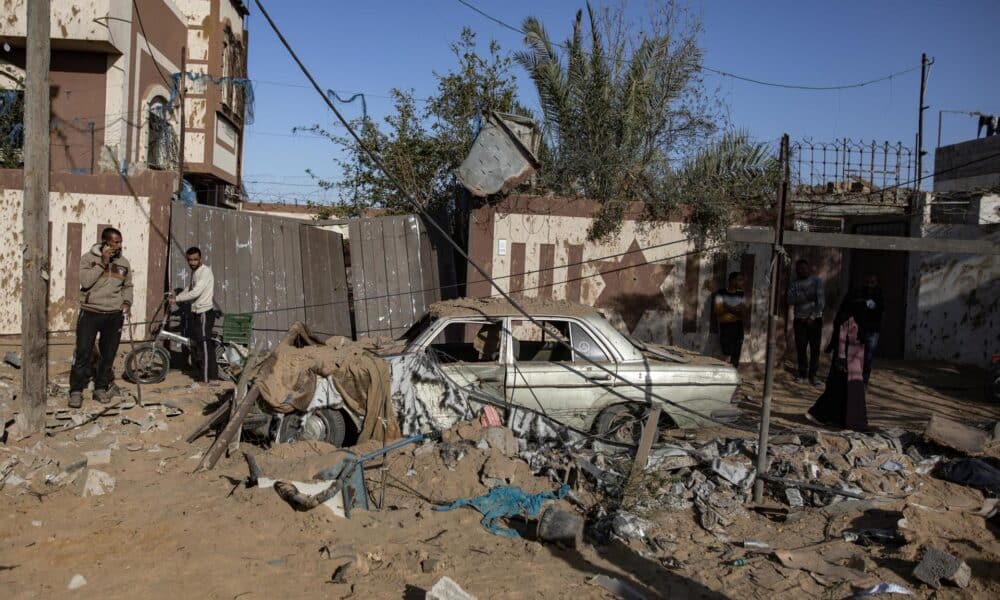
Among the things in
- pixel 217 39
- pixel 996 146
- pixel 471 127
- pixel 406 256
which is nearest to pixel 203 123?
pixel 217 39

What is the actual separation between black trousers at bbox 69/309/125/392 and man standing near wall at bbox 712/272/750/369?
742 centimetres

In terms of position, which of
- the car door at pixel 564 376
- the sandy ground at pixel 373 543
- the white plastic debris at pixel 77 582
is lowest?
the white plastic debris at pixel 77 582

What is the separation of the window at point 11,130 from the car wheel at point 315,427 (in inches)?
385

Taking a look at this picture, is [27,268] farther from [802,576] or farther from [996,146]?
[996,146]

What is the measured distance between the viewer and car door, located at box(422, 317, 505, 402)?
6762mm

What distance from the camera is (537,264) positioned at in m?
11.4

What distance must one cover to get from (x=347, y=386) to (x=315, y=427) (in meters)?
0.45

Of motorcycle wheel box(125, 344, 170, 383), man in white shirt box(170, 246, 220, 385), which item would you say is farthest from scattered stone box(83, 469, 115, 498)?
man in white shirt box(170, 246, 220, 385)

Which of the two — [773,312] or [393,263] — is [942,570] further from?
[393,263]

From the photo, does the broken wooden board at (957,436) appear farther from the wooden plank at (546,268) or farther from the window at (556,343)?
the wooden plank at (546,268)

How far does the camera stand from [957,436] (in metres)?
6.39

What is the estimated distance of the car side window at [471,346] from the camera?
697 cm

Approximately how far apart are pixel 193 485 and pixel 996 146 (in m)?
22.4

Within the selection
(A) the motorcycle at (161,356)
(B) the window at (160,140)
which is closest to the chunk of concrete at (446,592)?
(A) the motorcycle at (161,356)
